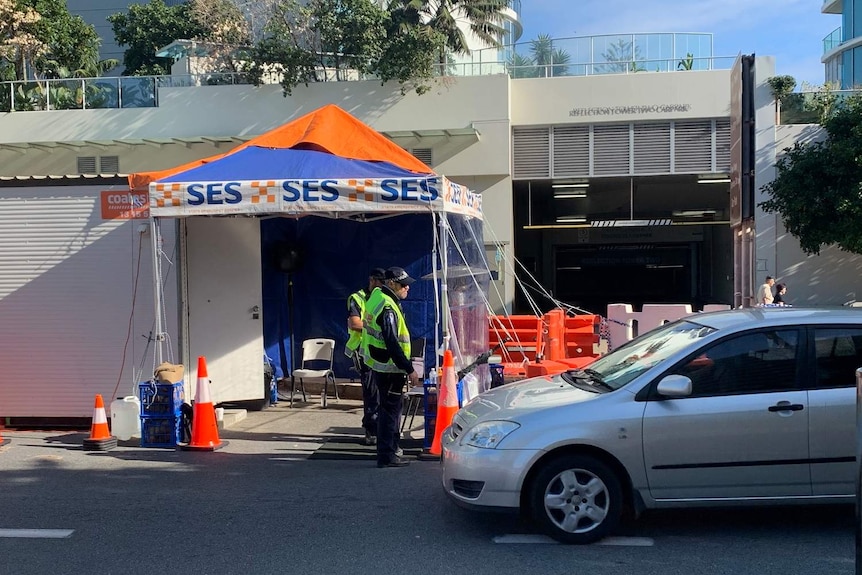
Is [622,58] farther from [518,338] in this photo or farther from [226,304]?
[226,304]

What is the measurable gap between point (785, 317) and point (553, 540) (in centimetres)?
225

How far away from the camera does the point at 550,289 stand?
27.7m

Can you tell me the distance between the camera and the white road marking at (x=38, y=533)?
5.35 m

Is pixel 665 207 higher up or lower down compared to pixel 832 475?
higher up

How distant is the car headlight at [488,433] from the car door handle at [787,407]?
1.69m

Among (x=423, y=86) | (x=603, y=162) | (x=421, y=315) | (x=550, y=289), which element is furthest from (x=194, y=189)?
(x=550, y=289)

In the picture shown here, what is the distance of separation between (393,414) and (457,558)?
2472mm

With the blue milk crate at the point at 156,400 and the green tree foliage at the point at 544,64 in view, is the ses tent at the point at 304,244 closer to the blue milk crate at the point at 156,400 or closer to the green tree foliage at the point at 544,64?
the blue milk crate at the point at 156,400

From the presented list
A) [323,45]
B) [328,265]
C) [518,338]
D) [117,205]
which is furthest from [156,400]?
[323,45]

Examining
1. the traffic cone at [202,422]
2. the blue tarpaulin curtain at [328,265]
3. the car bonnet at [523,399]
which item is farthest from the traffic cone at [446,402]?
the blue tarpaulin curtain at [328,265]

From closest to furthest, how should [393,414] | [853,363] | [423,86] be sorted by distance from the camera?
[853,363] → [393,414] → [423,86]

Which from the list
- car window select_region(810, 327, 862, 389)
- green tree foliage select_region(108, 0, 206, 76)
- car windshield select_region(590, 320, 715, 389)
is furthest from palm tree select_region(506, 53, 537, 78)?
green tree foliage select_region(108, 0, 206, 76)

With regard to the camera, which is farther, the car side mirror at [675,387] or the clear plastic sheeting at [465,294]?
the clear plastic sheeting at [465,294]

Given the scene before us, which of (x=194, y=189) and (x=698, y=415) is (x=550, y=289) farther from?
(x=698, y=415)
